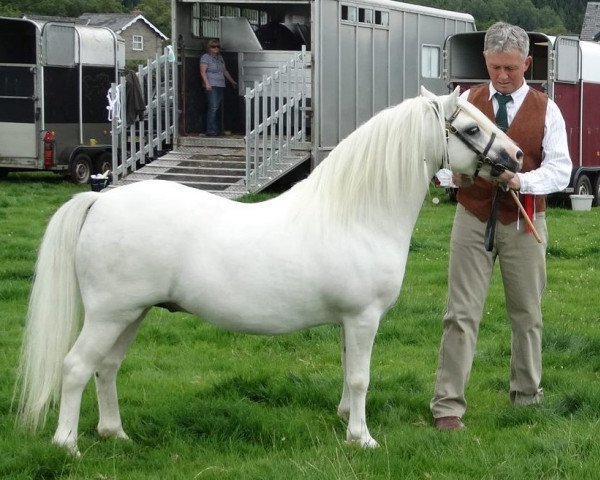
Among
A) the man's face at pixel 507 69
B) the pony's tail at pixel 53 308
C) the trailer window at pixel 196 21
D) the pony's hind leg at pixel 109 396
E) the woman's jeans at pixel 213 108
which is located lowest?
the pony's hind leg at pixel 109 396

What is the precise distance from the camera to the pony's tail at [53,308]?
517 centimetres

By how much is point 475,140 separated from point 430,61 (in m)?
16.1

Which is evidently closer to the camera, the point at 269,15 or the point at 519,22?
the point at 269,15

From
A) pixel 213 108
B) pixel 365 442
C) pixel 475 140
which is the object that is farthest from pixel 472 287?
pixel 213 108

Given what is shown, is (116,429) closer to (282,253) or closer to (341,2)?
(282,253)

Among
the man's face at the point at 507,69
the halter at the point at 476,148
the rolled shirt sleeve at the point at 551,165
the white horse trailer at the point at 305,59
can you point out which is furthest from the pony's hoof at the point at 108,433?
the white horse trailer at the point at 305,59

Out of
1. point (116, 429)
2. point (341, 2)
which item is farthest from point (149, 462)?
point (341, 2)

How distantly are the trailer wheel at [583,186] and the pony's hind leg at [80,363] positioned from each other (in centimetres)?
1337

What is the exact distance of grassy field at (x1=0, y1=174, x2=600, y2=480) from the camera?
4828mm

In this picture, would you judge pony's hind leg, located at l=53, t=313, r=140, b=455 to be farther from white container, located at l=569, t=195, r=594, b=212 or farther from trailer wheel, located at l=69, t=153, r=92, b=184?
trailer wheel, located at l=69, t=153, r=92, b=184

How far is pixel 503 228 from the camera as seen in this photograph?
5.68 metres

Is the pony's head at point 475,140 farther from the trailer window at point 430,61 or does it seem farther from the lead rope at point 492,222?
the trailer window at point 430,61

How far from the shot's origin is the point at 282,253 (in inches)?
199

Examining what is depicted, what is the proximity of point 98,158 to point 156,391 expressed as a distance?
1434 centimetres
